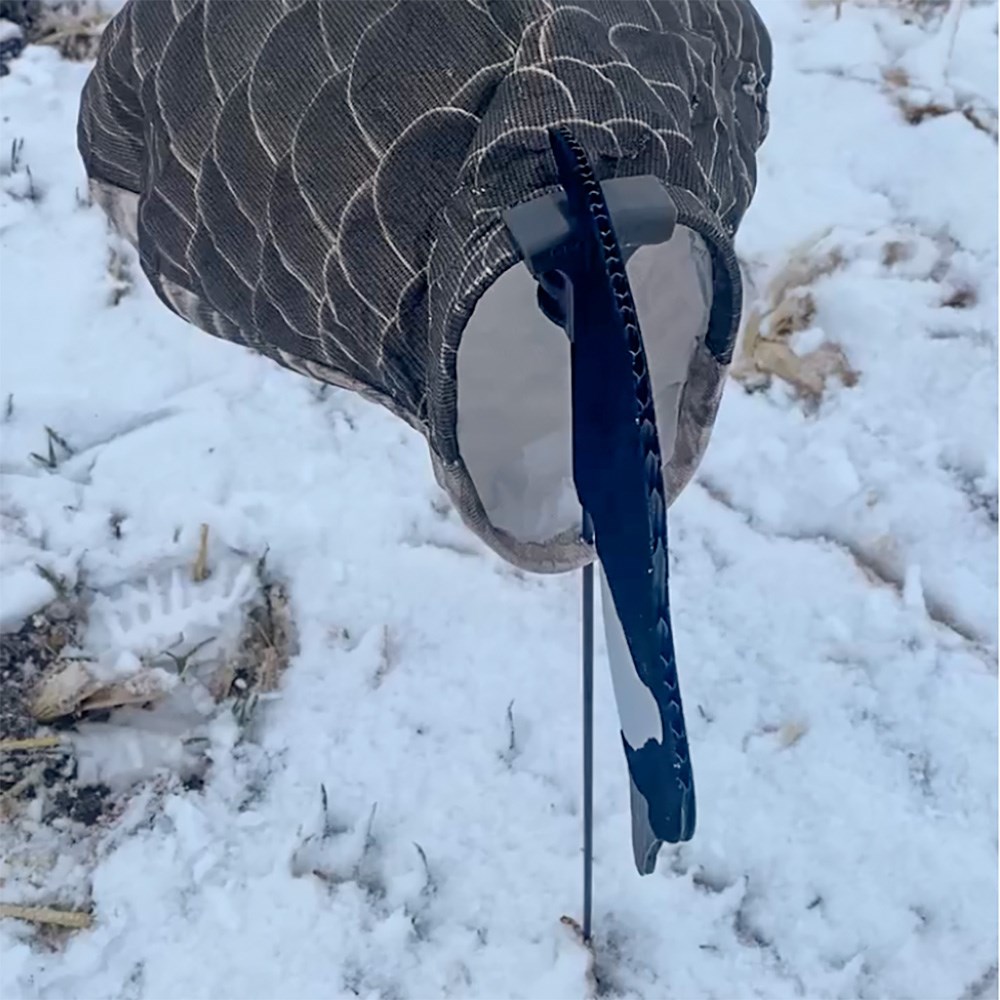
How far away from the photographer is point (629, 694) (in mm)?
650

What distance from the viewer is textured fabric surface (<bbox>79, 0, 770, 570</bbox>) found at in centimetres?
64

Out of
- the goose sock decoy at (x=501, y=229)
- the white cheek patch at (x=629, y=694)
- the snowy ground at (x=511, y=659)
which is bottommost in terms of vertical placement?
the snowy ground at (x=511, y=659)

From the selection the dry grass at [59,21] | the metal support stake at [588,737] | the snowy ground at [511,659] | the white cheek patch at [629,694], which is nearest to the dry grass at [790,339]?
the snowy ground at [511,659]

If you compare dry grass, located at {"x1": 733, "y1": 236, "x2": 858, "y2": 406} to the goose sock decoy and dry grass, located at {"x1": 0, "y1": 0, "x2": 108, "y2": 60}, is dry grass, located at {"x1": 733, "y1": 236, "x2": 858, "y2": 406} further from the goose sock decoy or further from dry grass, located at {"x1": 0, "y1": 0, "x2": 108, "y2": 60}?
dry grass, located at {"x1": 0, "y1": 0, "x2": 108, "y2": 60}

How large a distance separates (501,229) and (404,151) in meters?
0.12

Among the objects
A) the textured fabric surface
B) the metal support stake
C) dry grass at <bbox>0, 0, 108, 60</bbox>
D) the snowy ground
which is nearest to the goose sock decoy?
the textured fabric surface

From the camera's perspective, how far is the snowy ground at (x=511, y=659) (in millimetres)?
1097

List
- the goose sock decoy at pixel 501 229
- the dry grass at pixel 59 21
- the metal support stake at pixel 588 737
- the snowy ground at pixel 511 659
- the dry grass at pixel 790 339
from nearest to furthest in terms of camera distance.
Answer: the goose sock decoy at pixel 501 229, the metal support stake at pixel 588 737, the snowy ground at pixel 511 659, the dry grass at pixel 790 339, the dry grass at pixel 59 21

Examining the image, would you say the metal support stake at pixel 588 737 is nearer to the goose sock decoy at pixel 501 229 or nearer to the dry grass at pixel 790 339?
the goose sock decoy at pixel 501 229

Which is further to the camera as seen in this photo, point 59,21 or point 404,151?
point 59,21

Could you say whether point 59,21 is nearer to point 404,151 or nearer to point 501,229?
point 404,151

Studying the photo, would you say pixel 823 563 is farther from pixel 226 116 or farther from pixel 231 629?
pixel 226 116

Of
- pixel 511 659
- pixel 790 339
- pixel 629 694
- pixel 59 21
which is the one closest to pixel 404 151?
pixel 629 694

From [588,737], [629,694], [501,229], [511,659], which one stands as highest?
[501,229]
